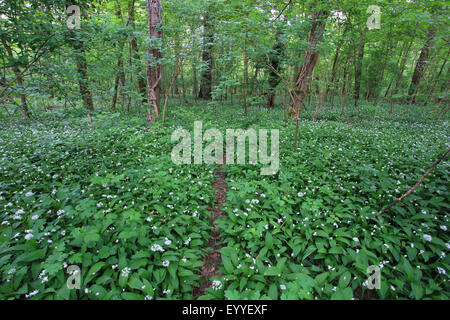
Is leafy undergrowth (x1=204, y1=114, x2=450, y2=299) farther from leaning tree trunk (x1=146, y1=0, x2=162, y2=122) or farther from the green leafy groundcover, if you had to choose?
leaning tree trunk (x1=146, y1=0, x2=162, y2=122)

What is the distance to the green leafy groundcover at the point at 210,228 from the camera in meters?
2.41

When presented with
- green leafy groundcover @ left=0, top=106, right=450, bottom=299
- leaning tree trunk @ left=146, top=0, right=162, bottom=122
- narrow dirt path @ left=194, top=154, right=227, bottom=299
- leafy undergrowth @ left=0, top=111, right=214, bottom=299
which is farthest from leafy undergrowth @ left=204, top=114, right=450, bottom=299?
leaning tree trunk @ left=146, top=0, right=162, bottom=122

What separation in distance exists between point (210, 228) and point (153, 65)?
6801 mm

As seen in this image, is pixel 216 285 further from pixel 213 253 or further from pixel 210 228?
pixel 210 228

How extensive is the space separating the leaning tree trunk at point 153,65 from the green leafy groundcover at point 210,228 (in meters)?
3.64

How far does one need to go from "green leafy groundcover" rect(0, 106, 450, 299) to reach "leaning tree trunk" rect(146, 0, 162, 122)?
3639 mm

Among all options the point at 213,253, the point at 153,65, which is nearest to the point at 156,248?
the point at 213,253

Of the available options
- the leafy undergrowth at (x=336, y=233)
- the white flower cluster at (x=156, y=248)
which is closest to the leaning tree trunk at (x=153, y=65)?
the leafy undergrowth at (x=336, y=233)

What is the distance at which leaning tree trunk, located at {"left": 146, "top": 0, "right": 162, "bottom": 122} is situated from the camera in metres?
7.46
